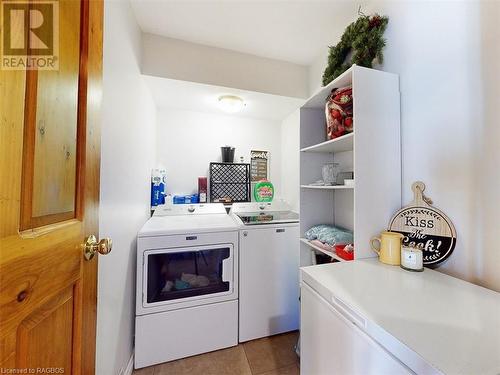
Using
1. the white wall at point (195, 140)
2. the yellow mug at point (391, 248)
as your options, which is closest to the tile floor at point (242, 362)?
the yellow mug at point (391, 248)

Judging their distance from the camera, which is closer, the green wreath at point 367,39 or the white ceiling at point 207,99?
the green wreath at point 367,39

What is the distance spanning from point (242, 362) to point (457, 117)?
201 centimetres

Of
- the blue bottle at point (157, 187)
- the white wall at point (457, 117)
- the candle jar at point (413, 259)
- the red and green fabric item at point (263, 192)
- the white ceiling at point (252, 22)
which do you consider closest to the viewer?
the white wall at point (457, 117)

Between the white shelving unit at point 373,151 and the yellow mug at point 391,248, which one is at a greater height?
the white shelving unit at point 373,151

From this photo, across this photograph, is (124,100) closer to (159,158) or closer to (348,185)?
(159,158)

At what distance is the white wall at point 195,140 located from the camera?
233 centimetres

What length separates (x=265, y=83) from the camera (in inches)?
77.1

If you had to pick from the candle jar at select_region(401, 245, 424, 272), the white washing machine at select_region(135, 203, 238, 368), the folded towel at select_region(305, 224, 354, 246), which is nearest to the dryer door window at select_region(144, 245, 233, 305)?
the white washing machine at select_region(135, 203, 238, 368)

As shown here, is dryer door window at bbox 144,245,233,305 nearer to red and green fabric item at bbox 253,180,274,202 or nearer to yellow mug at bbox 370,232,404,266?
red and green fabric item at bbox 253,180,274,202

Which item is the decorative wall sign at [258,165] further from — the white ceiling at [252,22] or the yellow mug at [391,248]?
the yellow mug at [391,248]

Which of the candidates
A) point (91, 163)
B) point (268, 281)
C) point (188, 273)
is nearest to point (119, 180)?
point (91, 163)

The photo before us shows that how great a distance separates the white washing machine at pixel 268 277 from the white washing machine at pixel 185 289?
88 mm

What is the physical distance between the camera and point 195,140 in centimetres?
241

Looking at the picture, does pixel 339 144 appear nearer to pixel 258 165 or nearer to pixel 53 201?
pixel 258 165
